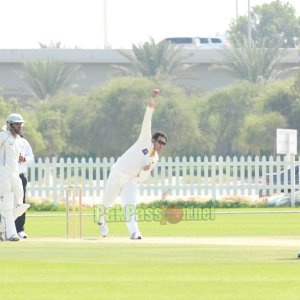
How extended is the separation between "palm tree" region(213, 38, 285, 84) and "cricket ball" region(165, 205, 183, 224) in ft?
153

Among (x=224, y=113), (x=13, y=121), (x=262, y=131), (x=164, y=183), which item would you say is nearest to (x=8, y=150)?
(x=13, y=121)

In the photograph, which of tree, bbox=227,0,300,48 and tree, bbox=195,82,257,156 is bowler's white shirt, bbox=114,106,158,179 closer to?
tree, bbox=195,82,257,156

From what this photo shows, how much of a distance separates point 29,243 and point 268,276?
633 centimetres

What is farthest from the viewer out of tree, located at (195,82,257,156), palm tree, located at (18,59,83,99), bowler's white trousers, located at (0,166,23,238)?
palm tree, located at (18,59,83,99)

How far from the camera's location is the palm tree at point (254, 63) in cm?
7938

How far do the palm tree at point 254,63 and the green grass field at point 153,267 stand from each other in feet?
183

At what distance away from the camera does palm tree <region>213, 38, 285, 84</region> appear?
7938 centimetres

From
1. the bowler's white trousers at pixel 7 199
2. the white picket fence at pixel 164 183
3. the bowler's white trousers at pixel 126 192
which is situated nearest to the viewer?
the bowler's white trousers at pixel 7 199

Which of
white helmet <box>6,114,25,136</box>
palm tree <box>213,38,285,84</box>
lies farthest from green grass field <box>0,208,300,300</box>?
palm tree <box>213,38,285,84</box>

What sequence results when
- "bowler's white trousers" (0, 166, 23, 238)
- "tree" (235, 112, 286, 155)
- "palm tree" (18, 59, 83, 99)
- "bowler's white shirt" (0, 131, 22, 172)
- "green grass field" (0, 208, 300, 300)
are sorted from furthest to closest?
→ "palm tree" (18, 59, 83, 99) → "tree" (235, 112, 286, 155) → "bowler's white shirt" (0, 131, 22, 172) → "bowler's white trousers" (0, 166, 23, 238) → "green grass field" (0, 208, 300, 300)

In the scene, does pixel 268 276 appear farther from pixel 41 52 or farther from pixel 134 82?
pixel 41 52

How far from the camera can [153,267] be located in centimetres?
1559

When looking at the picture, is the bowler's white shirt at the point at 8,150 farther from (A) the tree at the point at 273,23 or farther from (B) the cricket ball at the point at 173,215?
(A) the tree at the point at 273,23

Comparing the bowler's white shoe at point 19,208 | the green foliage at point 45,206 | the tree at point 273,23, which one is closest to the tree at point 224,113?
the green foliage at point 45,206
